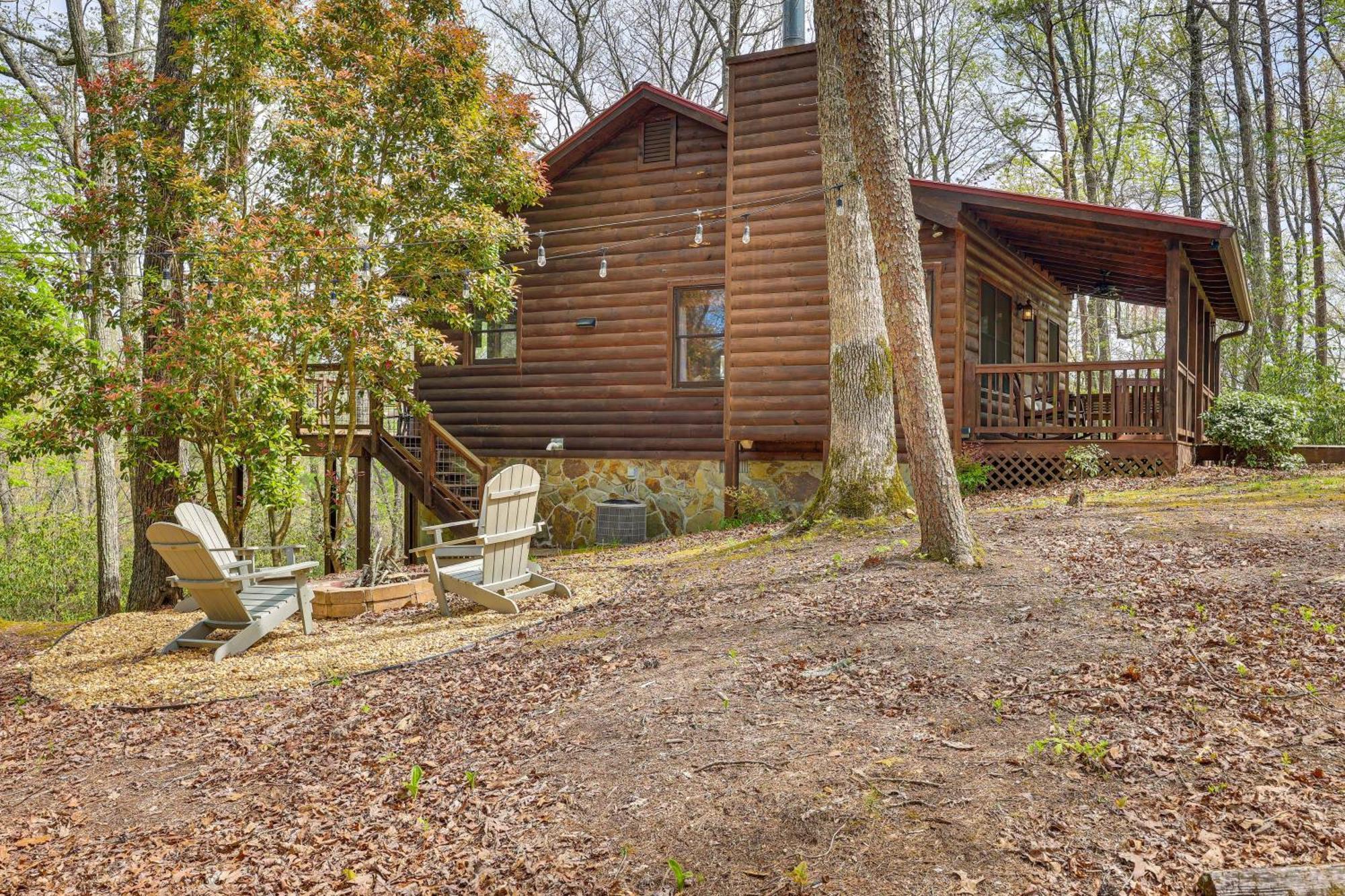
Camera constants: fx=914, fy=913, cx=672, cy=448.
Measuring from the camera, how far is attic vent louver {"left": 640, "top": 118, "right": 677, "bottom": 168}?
497 inches

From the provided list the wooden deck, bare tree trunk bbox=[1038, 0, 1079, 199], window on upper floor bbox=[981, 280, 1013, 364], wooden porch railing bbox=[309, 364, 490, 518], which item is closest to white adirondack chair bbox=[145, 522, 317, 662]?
wooden porch railing bbox=[309, 364, 490, 518]

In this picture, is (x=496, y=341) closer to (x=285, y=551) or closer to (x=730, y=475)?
(x=730, y=475)

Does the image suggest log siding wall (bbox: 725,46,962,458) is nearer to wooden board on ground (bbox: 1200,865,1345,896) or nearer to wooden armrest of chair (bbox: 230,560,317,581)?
wooden armrest of chair (bbox: 230,560,317,581)

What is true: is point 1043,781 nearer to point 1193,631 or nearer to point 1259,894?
point 1259,894

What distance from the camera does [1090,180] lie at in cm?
2062

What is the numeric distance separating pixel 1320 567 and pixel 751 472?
733 cm

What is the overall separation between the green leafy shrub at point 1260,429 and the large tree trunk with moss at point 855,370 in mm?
7030

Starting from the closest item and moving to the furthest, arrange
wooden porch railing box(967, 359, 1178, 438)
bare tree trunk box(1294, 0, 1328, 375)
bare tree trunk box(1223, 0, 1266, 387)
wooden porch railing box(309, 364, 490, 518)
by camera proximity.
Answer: wooden porch railing box(967, 359, 1178, 438)
wooden porch railing box(309, 364, 490, 518)
bare tree trunk box(1223, 0, 1266, 387)
bare tree trunk box(1294, 0, 1328, 375)

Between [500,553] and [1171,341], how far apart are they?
7967 millimetres

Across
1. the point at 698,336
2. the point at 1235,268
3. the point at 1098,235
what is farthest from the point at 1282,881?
the point at 1235,268

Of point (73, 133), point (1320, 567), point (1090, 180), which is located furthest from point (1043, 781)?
point (1090, 180)

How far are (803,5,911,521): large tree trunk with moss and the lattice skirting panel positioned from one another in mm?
3116

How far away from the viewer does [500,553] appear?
6664 mm

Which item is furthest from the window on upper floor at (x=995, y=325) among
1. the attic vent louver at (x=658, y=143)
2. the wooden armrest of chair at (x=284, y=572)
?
the wooden armrest of chair at (x=284, y=572)
